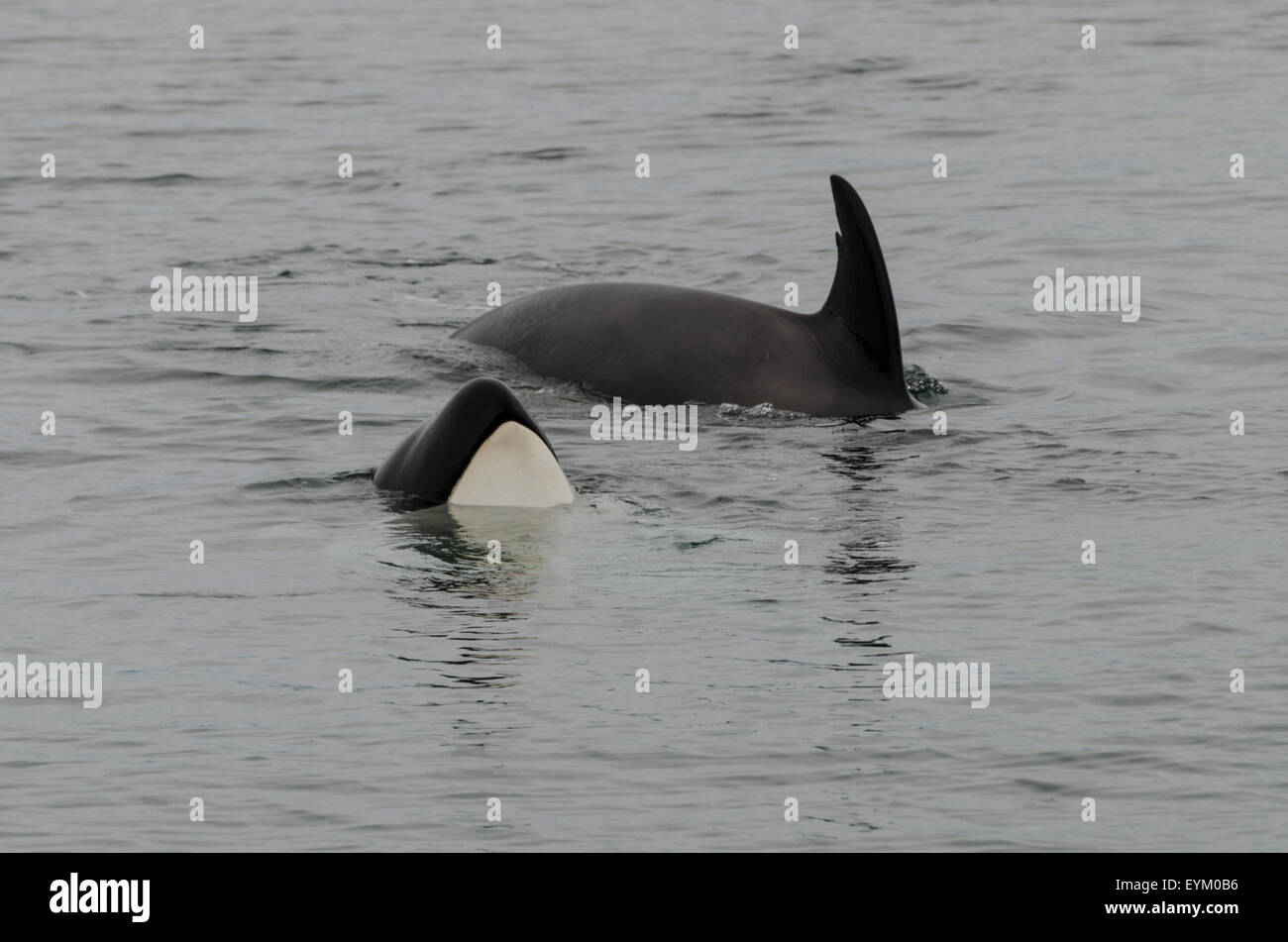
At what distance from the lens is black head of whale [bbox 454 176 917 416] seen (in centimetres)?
1417

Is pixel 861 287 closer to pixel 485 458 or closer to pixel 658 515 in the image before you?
pixel 658 515

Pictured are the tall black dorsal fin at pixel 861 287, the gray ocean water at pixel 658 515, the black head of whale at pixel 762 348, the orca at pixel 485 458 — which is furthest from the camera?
the black head of whale at pixel 762 348

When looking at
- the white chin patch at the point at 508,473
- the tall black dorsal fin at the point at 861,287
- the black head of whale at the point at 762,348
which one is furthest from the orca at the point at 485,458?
the tall black dorsal fin at the point at 861,287

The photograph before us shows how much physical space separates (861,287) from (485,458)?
10.9 feet

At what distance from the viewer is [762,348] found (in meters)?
14.7

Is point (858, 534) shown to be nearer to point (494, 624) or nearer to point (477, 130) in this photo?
point (494, 624)

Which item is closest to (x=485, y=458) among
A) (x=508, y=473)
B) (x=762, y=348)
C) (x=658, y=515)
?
(x=508, y=473)

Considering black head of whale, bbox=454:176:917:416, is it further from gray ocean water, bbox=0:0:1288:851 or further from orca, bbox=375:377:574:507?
orca, bbox=375:377:574:507

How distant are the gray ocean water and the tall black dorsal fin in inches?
21.8

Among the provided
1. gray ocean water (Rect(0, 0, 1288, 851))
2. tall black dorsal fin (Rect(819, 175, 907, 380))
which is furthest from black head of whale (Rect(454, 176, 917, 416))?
gray ocean water (Rect(0, 0, 1288, 851))

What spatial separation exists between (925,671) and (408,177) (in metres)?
18.0

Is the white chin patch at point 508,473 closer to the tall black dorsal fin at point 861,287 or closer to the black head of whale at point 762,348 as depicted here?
the black head of whale at point 762,348

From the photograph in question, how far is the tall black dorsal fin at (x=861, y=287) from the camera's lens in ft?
46.0

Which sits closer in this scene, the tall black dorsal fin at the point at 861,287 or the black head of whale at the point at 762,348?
the tall black dorsal fin at the point at 861,287
